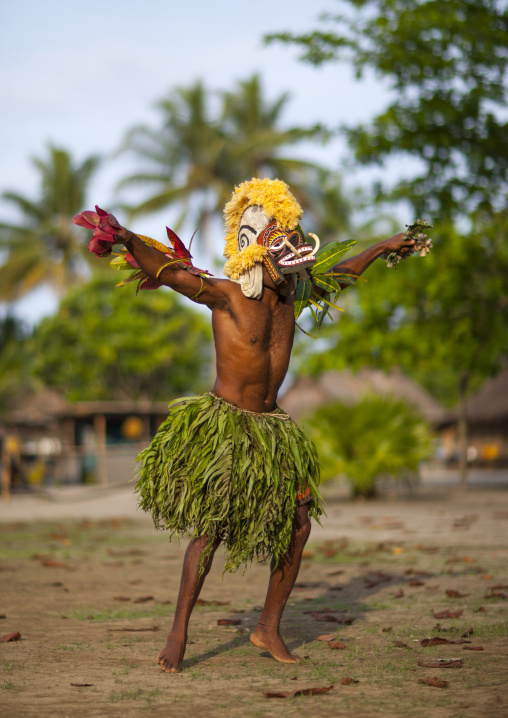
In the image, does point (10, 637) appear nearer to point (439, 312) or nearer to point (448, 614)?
point (448, 614)

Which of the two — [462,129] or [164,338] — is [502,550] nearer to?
[462,129]

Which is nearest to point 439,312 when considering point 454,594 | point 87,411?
point 454,594

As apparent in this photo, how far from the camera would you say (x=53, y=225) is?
33.4 metres

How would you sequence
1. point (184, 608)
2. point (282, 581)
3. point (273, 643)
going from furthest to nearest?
point (282, 581)
point (273, 643)
point (184, 608)

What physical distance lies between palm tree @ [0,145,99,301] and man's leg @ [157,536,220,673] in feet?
98.6

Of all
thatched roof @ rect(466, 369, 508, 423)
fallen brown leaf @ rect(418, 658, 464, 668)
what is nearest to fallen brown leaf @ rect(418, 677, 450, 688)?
fallen brown leaf @ rect(418, 658, 464, 668)

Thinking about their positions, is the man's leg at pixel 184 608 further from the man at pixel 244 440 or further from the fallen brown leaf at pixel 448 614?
the fallen brown leaf at pixel 448 614

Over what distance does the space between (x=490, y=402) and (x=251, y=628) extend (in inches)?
1173

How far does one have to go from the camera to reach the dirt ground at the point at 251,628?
2746 mm

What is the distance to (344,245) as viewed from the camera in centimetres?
403

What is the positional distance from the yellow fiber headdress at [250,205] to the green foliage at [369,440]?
9037 millimetres

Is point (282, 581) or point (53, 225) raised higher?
point (53, 225)

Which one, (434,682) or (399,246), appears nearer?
(434,682)

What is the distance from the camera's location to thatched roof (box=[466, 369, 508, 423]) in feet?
105
